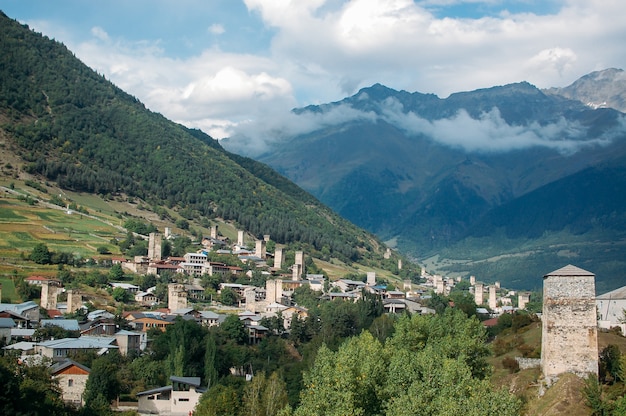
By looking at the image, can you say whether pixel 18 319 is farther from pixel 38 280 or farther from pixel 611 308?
pixel 611 308

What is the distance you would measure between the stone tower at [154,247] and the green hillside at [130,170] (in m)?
32.0

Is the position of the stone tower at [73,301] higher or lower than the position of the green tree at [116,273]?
lower

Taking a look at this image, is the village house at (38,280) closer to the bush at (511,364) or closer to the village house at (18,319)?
the village house at (18,319)

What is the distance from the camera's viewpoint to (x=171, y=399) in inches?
2367

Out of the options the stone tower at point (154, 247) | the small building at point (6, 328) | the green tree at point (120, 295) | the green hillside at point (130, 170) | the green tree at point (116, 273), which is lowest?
the small building at point (6, 328)

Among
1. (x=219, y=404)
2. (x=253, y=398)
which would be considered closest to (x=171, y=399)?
(x=219, y=404)

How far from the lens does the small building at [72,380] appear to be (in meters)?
57.9

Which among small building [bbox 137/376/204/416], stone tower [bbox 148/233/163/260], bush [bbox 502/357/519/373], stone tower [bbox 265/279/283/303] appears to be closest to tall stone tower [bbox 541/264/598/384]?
bush [bbox 502/357/519/373]

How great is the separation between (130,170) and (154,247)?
62432 mm

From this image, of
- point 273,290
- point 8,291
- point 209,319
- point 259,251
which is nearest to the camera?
point 8,291

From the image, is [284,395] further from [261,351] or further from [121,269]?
[121,269]

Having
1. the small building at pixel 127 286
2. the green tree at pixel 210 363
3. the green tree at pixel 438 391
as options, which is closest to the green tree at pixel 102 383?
the green tree at pixel 210 363

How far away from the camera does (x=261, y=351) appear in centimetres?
7812

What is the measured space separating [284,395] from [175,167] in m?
135
